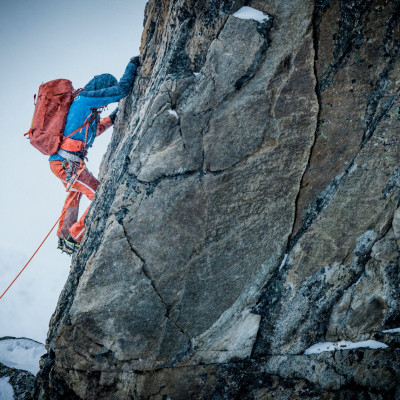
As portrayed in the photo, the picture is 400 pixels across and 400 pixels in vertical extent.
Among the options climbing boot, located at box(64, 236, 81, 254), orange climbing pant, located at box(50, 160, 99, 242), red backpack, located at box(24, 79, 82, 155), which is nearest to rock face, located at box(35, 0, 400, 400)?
orange climbing pant, located at box(50, 160, 99, 242)

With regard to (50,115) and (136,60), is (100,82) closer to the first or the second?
(136,60)

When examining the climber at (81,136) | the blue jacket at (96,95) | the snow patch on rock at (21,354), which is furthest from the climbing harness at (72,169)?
the snow patch on rock at (21,354)

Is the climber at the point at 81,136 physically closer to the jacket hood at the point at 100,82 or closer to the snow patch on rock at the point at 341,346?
the jacket hood at the point at 100,82

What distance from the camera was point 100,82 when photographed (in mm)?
4617

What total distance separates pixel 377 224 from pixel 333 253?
1.95 ft

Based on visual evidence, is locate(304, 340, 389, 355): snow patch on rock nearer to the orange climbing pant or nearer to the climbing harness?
the orange climbing pant

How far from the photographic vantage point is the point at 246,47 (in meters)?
2.89

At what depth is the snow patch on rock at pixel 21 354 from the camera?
5.37m

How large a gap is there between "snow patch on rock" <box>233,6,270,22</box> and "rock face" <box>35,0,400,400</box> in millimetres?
34

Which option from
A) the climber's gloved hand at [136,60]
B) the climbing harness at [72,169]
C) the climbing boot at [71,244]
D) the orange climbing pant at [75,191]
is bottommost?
the climbing boot at [71,244]

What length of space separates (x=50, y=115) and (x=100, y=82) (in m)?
1.07

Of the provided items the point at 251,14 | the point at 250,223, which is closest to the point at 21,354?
the point at 250,223

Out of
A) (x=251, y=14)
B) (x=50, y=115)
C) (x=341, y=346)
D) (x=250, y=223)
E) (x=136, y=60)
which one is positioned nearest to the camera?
(x=251, y=14)

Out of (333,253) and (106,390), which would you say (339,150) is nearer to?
(333,253)
